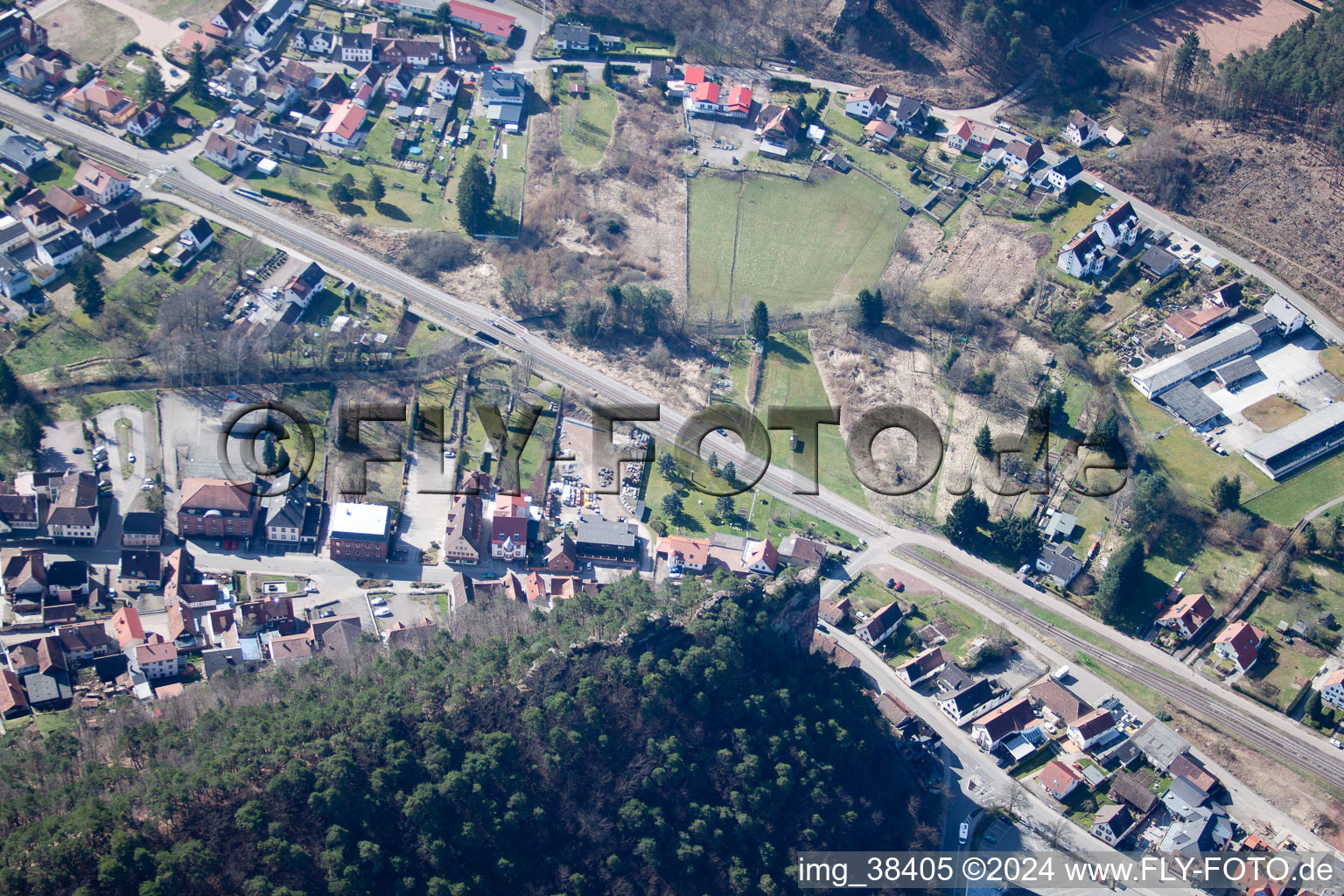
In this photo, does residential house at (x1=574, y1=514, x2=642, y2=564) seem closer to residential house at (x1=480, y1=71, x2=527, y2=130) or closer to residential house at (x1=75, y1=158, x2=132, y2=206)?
residential house at (x1=480, y1=71, x2=527, y2=130)

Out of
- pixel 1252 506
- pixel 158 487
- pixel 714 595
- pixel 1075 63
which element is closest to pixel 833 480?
pixel 714 595

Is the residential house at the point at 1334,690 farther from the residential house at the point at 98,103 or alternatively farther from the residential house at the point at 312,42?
the residential house at the point at 98,103

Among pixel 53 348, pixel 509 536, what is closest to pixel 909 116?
pixel 509 536

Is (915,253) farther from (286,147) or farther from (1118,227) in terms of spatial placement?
(286,147)

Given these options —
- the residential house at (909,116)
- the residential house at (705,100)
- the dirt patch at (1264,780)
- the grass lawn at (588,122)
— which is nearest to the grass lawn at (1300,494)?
the dirt patch at (1264,780)

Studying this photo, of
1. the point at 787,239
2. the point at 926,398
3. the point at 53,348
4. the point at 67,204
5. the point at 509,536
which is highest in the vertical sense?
the point at 787,239
